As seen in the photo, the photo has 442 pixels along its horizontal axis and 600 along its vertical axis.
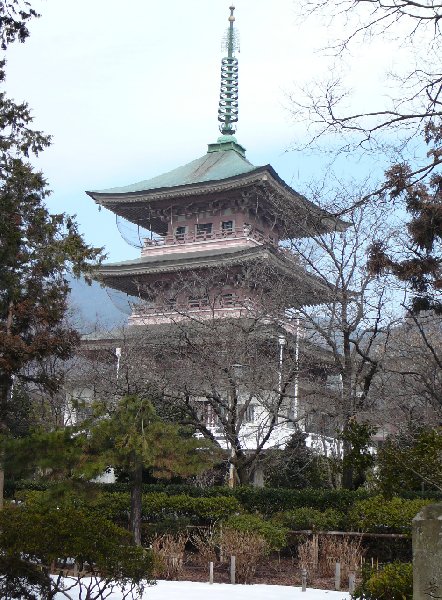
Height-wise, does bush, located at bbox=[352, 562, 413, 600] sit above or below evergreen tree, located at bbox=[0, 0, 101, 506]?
below

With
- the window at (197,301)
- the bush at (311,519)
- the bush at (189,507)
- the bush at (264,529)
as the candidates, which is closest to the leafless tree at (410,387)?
the bush at (311,519)

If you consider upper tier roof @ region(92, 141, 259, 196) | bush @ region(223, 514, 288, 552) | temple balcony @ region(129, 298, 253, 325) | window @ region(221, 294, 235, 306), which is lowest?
bush @ region(223, 514, 288, 552)

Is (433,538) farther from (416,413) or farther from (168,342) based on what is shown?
(168,342)

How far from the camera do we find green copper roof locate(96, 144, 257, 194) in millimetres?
32188

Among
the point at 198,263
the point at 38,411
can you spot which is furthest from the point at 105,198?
the point at 38,411

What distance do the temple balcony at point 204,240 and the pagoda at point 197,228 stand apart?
1.6 inches

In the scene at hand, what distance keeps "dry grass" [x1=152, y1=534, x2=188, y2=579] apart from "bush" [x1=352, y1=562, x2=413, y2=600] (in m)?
6.29

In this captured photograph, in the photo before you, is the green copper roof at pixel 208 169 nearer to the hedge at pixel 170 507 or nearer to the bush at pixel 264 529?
the hedge at pixel 170 507

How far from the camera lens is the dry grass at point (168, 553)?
1377 cm

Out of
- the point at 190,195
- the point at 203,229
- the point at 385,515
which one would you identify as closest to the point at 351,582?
the point at 385,515

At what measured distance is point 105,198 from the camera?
32875 mm

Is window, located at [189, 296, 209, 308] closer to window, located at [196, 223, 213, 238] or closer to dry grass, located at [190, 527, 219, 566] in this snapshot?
window, located at [196, 223, 213, 238]

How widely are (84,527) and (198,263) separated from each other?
2219cm

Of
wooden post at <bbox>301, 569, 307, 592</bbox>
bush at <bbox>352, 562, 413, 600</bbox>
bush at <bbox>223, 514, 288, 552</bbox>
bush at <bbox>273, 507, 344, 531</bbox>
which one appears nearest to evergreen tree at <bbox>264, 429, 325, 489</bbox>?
bush at <bbox>273, 507, 344, 531</bbox>
